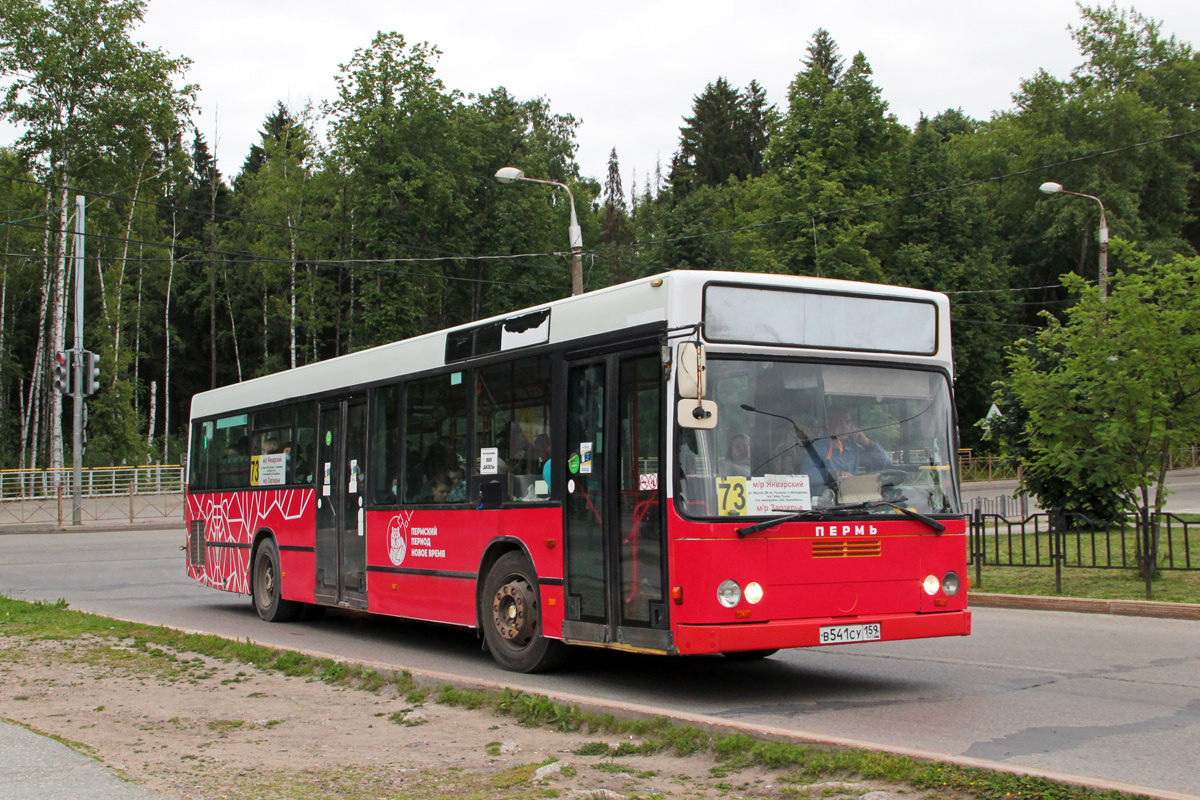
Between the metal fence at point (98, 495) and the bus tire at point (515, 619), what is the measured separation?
28.8m

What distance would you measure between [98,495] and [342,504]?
34.5 meters

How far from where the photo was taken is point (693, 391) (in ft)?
25.7

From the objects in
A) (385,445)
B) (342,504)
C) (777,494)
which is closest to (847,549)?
(777,494)

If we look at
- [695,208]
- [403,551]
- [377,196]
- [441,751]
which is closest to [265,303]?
[377,196]

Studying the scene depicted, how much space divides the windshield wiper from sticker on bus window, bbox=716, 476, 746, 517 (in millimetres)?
125

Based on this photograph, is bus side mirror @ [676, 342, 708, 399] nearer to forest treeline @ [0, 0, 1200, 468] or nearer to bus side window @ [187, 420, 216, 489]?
bus side window @ [187, 420, 216, 489]

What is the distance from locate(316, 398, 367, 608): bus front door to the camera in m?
12.7

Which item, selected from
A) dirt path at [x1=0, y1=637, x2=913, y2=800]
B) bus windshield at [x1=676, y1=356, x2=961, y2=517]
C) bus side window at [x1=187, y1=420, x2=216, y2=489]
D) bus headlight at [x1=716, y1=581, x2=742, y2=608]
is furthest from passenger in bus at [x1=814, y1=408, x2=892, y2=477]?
bus side window at [x1=187, y1=420, x2=216, y2=489]

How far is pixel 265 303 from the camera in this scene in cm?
7075

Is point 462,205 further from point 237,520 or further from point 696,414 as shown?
point 696,414

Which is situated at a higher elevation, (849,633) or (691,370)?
(691,370)

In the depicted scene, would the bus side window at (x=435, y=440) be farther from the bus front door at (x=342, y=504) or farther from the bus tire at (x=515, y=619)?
the bus front door at (x=342, y=504)

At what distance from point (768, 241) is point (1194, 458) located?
2085cm

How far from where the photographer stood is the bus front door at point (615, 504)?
8.30 meters
